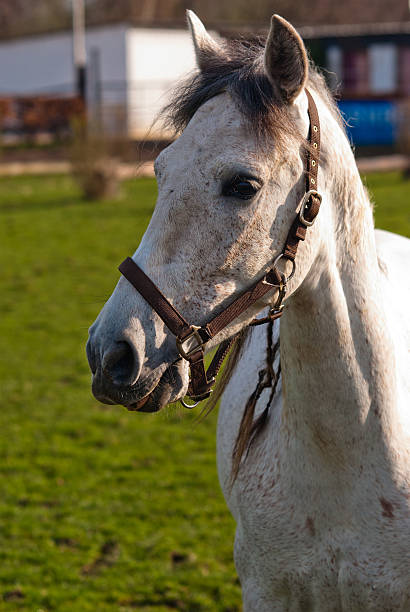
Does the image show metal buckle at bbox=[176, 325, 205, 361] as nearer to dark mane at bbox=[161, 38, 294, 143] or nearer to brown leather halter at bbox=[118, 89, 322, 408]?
brown leather halter at bbox=[118, 89, 322, 408]

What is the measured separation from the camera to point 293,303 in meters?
2.34

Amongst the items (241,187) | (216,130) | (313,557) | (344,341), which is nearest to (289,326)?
(344,341)

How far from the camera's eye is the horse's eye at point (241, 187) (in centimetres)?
207

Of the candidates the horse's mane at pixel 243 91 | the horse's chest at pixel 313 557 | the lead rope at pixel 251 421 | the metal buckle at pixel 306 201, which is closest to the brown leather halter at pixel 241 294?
the metal buckle at pixel 306 201

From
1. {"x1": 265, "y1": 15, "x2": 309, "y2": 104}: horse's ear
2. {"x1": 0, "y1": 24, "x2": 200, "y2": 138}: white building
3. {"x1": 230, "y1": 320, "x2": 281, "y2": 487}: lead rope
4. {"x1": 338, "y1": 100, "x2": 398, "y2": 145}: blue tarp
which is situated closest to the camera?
{"x1": 265, "y1": 15, "x2": 309, "y2": 104}: horse's ear

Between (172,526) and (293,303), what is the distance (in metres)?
2.98

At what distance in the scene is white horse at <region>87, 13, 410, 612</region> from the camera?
6.84 ft

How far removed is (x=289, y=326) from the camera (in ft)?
7.79

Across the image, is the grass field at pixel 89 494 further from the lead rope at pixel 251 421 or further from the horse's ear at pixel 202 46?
the horse's ear at pixel 202 46

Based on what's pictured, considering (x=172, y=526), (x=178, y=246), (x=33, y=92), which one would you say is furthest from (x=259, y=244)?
(x=33, y=92)

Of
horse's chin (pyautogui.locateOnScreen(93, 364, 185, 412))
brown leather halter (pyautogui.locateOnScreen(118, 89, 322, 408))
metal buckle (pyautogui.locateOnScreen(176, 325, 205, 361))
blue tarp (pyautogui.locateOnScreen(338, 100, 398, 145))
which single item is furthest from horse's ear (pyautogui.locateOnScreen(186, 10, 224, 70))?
blue tarp (pyautogui.locateOnScreen(338, 100, 398, 145))

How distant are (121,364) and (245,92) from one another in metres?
0.86

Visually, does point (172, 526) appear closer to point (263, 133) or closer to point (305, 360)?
point (305, 360)

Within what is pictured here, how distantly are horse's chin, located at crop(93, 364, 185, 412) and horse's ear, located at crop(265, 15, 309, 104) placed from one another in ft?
2.82
